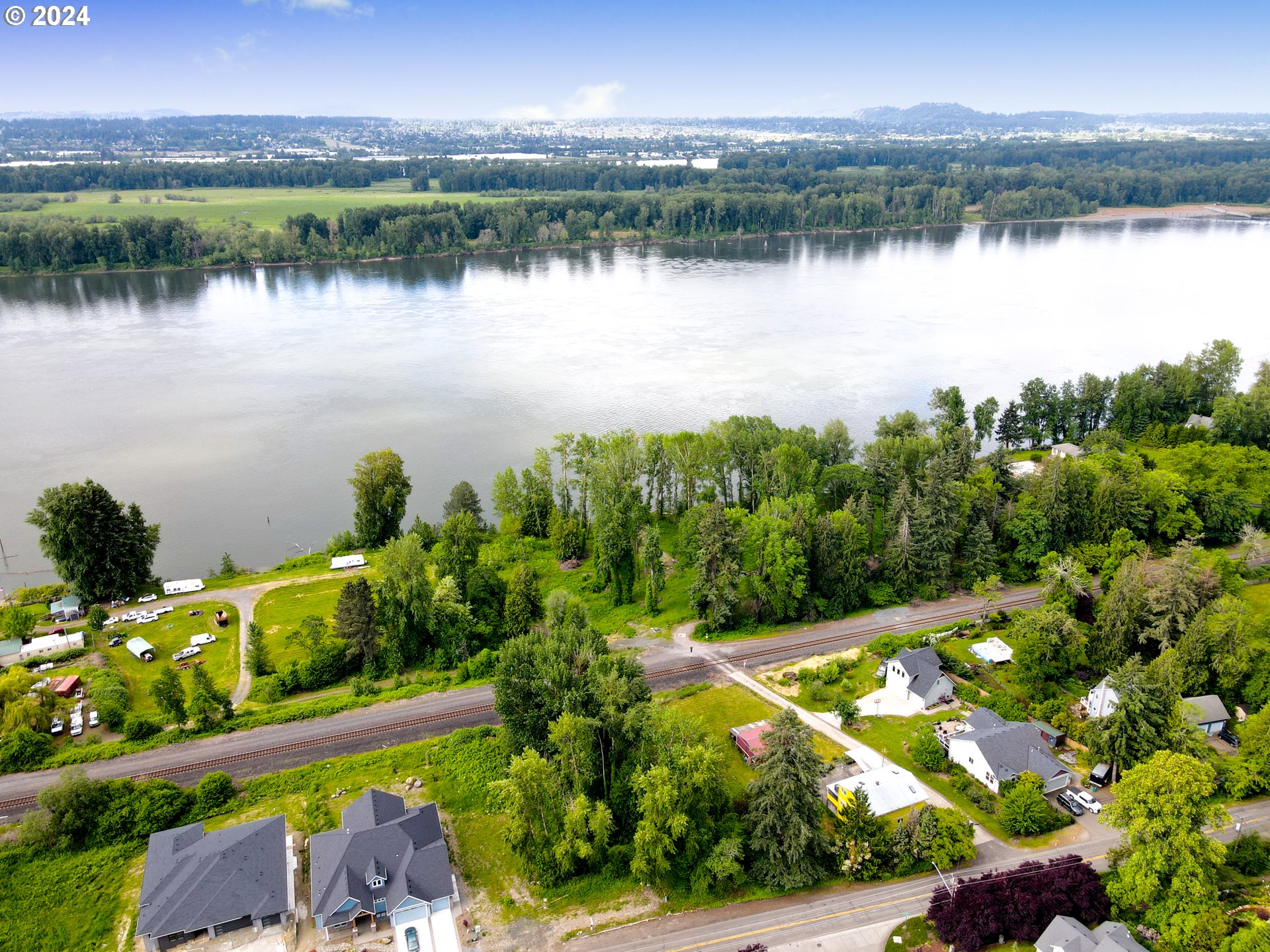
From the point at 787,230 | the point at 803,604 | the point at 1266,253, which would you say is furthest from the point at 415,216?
the point at 1266,253

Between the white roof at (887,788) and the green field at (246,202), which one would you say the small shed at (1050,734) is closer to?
the white roof at (887,788)

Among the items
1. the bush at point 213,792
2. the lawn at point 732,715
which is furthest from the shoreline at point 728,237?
the lawn at point 732,715

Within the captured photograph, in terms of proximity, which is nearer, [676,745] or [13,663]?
[676,745]

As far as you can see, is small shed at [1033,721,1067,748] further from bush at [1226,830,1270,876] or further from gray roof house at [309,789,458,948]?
gray roof house at [309,789,458,948]

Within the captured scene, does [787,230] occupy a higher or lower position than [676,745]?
higher

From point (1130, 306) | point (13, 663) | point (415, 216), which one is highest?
point (415, 216)

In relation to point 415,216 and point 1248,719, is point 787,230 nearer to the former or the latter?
point 415,216

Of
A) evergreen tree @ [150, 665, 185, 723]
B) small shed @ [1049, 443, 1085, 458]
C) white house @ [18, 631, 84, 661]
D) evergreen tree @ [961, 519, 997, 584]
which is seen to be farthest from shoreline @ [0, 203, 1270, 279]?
evergreen tree @ [961, 519, 997, 584]
